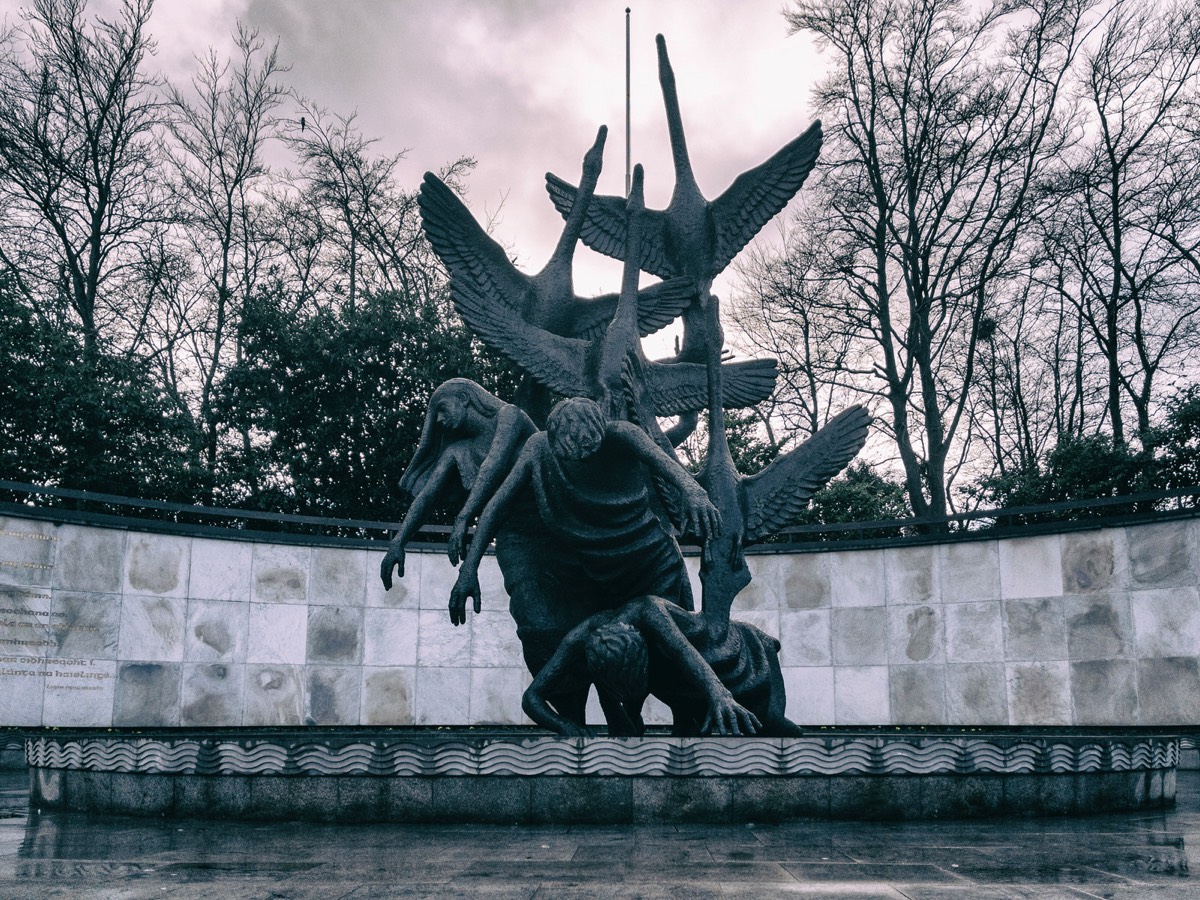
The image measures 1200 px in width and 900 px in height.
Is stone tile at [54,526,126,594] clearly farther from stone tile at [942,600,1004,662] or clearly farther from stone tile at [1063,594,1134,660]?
stone tile at [1063,594,1134,660]

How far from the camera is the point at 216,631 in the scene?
1378cm

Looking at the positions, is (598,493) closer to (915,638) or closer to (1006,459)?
(915,638)

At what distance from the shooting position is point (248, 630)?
1398 cm

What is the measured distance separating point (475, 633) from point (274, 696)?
2.95 m

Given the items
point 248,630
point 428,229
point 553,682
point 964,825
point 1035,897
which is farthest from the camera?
point 248,630

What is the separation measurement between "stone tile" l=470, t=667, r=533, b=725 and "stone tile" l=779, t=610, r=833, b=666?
3975mm

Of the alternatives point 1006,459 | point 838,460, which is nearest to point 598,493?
point 838,460

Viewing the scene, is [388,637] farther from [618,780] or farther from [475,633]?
[618,780]

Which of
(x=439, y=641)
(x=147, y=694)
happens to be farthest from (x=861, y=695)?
(x=147, y=694)

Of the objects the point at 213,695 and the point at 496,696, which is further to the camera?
the point at 496,696

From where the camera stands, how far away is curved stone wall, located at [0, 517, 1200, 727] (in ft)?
41.0

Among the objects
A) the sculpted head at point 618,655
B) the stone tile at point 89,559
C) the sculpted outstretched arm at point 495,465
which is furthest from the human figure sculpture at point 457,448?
the stone tile at point 89,559

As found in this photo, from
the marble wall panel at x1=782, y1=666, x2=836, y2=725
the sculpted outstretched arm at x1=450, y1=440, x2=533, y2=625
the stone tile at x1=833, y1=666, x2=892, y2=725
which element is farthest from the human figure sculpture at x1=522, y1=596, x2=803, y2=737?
the marble wall panel at x1=782, y1=666, x2=836, y2=725

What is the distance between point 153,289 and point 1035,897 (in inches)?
944
